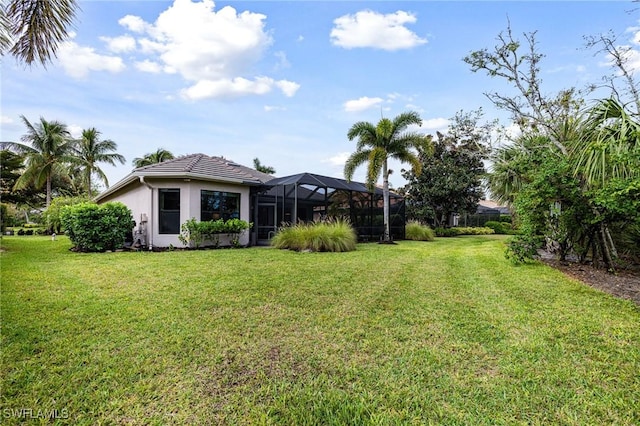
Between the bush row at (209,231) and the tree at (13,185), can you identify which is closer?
the bush row at (209,231)

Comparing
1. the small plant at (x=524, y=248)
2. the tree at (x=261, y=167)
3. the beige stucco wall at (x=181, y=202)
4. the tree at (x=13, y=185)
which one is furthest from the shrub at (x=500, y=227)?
the tree at (x=13, y=185)

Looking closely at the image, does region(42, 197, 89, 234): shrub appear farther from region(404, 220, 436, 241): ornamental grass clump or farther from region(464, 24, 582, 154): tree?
region(464, 24, 582, 154): tree

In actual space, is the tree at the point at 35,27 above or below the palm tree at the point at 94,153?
below

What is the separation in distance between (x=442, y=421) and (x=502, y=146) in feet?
38.8

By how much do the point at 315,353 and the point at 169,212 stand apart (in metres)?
10.3

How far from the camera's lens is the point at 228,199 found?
12.5m

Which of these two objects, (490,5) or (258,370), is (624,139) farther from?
(258,370)

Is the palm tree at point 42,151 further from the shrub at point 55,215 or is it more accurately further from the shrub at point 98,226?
the shrub at point 98,226

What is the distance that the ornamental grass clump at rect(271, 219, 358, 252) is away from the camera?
405 inches

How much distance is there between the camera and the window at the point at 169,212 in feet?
37.6

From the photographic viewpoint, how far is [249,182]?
41.2ft

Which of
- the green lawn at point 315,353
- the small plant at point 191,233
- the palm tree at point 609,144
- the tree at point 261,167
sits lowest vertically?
the green lawn at point 315,353

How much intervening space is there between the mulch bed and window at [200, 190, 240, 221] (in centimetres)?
1063

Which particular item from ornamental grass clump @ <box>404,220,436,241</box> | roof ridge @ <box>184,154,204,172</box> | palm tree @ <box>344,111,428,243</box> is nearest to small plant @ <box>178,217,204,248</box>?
roof ridge @ <box>184,154,204,172</box>
